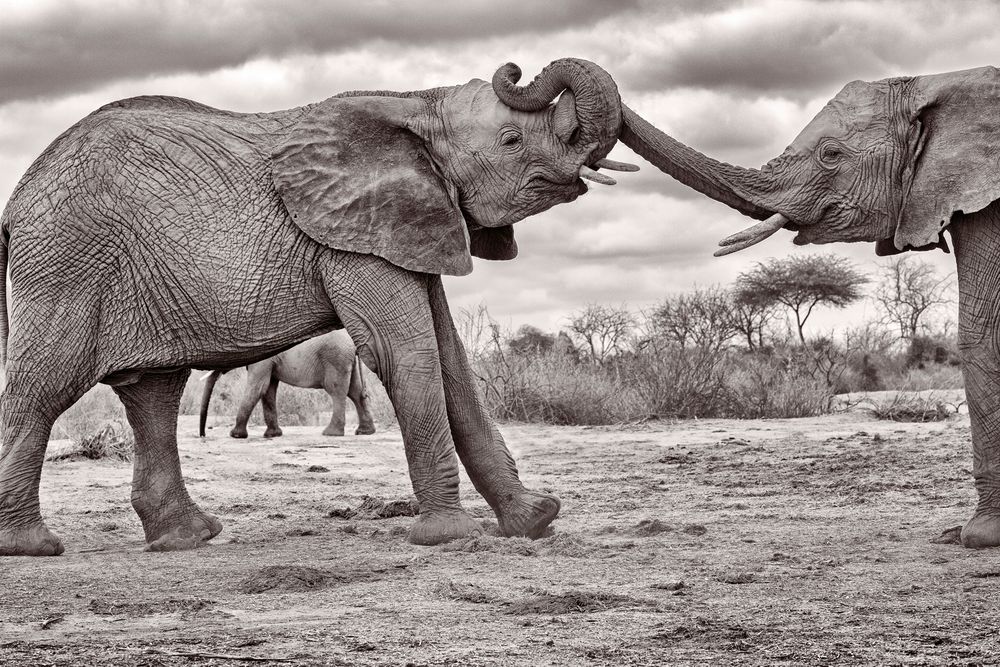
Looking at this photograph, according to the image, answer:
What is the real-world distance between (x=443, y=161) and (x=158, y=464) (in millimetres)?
2394

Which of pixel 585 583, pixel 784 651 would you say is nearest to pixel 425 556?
pixel 585 583

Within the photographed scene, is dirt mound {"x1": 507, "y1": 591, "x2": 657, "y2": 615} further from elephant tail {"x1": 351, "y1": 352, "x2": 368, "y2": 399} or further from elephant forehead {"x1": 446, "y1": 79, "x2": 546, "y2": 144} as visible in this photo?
elephant tail {"x1": 351, "y1": 352, "x2": 368, "y2": 399}

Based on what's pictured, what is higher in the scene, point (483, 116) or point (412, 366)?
point (483, 116)

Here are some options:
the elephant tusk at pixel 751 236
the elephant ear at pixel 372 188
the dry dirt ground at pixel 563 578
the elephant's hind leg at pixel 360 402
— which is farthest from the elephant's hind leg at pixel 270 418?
the elephant tusk at pixel 751 236

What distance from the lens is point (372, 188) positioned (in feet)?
22.9

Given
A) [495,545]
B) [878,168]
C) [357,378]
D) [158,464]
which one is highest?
[878,168]

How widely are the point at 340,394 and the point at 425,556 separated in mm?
9338

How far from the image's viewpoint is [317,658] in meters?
4.32

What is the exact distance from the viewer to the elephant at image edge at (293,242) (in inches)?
272

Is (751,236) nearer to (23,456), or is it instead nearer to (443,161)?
(443,161)

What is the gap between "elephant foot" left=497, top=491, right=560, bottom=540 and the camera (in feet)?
23.4

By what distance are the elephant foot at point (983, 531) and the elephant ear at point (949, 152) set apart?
1340mm

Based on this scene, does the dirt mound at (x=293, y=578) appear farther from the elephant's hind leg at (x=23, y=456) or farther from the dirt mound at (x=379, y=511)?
the dirt mound at (x=379, y=511)

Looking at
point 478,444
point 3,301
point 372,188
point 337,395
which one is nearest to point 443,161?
point 372,188
